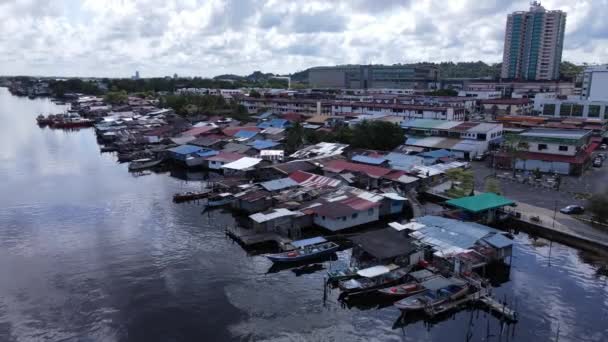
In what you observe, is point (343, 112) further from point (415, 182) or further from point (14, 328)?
point (14, 328)

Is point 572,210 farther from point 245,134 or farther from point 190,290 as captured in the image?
point 245,134

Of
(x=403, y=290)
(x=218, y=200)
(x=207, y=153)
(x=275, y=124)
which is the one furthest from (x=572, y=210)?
(x=275, y=124)

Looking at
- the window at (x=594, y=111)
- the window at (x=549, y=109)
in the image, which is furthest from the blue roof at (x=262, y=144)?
the window at (x=594, y=111)

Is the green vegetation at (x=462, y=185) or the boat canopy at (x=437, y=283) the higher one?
the green vegetation at (x=462, y=185)

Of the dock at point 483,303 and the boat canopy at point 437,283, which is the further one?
the boat canopy at point 437,283

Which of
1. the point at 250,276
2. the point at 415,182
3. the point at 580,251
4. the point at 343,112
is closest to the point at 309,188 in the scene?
the point at 415,182

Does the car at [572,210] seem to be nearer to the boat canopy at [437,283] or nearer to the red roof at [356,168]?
the red roof at [356,168]
